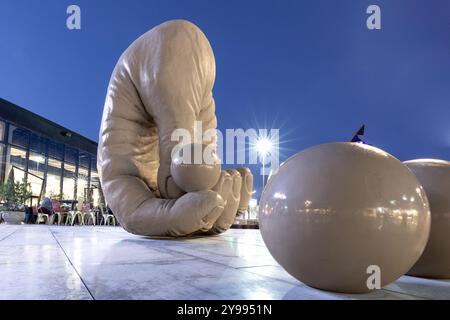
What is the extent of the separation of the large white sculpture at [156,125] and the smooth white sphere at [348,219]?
75.4 inches

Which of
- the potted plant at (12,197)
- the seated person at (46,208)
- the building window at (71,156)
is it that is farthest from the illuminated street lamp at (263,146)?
the building window at (71,156)

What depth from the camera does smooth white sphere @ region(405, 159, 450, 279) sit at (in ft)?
5.61

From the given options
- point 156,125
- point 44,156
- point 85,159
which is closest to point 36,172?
point 44,156

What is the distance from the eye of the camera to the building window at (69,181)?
2327 centimetres

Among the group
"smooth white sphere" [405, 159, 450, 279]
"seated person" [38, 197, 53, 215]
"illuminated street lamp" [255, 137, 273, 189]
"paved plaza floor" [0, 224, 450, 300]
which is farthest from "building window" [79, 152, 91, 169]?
"smooth white sphere" [405, 159, 450, 279]

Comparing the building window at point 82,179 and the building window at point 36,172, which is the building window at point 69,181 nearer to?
the building window at point 82,179

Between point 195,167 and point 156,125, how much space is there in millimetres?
1003

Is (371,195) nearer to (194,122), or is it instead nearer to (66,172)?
(194,122)

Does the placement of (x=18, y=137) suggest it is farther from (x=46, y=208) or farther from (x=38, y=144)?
(x=46, y=208)

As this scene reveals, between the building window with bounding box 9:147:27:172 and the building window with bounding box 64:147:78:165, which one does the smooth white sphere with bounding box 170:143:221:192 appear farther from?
the building window with bounding box 64:147:78:165

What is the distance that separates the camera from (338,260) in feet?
4.31

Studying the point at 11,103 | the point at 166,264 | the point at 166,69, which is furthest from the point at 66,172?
the point at 166,264

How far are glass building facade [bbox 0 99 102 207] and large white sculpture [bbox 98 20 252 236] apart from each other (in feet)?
45.5

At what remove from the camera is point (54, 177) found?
72.9 feet
